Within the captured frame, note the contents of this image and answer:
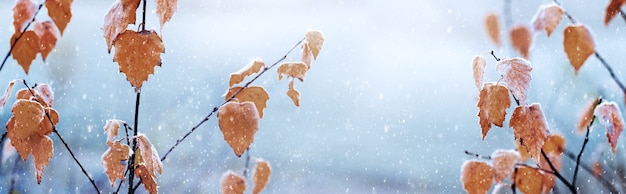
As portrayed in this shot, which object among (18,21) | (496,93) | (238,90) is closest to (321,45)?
(238,90)

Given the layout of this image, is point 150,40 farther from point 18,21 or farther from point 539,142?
point 539,142

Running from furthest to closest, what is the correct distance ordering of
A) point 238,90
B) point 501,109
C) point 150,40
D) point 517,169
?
point 517,169
point 238,90
point 501,109
point 150,40

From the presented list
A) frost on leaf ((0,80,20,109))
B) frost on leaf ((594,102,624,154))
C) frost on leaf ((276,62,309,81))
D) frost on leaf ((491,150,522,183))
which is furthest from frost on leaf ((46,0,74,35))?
frost on leaf ((594,102,624,154))

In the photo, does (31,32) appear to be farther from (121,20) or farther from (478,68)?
(478,68)

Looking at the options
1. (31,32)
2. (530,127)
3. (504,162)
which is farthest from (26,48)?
(504,162)

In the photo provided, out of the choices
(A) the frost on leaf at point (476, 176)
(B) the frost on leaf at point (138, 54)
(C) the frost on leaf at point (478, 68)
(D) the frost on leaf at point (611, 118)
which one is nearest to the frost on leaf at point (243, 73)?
(B) the frost on leaf at point (138, 54)
